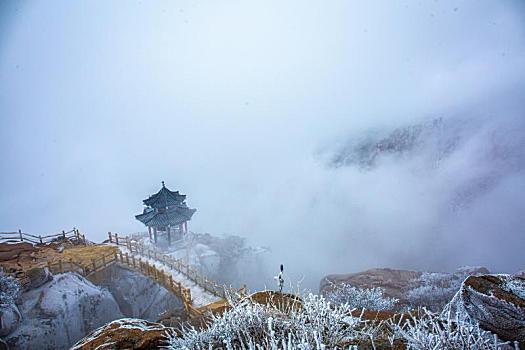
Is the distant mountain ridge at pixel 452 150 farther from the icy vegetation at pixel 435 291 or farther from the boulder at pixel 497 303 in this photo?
the boulder at pixel 497 303

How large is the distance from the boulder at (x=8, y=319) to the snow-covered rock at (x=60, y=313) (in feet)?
0.65

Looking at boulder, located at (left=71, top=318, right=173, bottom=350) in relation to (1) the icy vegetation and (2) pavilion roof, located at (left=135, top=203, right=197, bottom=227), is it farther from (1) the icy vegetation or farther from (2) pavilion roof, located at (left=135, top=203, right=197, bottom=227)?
(2) pavilion roof, located at (left=135, top=203, right=197, bottom=227)

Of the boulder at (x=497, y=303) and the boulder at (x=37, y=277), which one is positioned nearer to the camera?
the boulder at (x=497, y=303)

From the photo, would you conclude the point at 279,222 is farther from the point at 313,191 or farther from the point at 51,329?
the point at 51,329

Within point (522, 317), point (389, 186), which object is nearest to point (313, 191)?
point (389, 186)

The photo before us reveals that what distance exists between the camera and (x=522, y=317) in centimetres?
288

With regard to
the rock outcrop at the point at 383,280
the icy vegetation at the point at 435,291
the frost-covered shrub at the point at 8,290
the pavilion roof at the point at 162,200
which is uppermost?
the pavilion roof at the point at 162,200

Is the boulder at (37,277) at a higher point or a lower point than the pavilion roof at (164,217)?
lower

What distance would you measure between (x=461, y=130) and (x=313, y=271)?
140 feet

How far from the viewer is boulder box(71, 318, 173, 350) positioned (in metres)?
3.11

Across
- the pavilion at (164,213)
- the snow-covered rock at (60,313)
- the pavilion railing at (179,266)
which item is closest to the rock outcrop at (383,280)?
the pavilion railing at (179,266)

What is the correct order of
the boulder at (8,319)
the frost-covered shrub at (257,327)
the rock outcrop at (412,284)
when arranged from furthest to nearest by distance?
the rock outcrop at (412,284) < the boulder at (8,319) < the frost-covered shrub at (257,327)

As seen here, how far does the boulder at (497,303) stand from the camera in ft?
9.34

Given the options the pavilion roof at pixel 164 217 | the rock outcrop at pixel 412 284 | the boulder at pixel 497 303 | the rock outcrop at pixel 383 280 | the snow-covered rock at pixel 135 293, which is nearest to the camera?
the boulder at pixel 497 303
